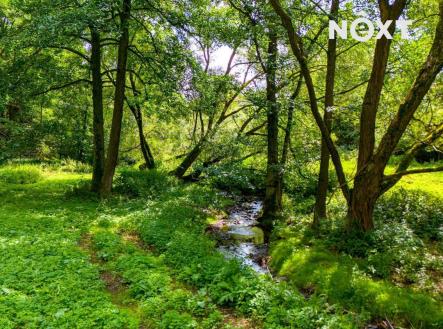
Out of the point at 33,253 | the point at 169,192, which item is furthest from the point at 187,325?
the point at 169,192

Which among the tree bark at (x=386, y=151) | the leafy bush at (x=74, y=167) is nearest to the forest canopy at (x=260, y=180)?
the tree bark at (x=386, y=151)

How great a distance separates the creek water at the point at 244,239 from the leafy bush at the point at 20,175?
9783mm

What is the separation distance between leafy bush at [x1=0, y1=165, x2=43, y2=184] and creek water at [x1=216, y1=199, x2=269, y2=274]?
9783 mm

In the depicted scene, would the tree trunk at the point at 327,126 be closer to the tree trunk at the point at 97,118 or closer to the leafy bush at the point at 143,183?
the leafy bush at the point at 143,183

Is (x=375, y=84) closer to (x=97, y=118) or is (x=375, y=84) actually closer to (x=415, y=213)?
(x=415, y=213)

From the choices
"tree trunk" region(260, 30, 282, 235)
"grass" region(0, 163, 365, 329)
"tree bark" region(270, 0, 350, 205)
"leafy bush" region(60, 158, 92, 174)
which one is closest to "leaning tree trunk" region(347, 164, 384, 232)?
"tree bark" region(270, 0, 350, 205)

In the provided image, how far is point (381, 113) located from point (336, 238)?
3888 mm

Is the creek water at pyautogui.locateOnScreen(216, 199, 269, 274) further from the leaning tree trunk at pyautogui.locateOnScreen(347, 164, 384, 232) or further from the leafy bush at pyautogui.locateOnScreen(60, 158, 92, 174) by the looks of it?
the leafy bush at pyautogui.locateOnScreen(60, 158, 92, 174)

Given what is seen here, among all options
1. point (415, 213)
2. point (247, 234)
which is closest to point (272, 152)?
point (247, 234)

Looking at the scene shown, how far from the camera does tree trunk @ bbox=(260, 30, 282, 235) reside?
12.2 metres

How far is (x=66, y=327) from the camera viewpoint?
18.0ft

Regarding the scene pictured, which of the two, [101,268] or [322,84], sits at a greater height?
[322,84]

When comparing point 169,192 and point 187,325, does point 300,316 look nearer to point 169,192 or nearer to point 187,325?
point 187,325

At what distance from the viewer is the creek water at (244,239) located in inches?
396
